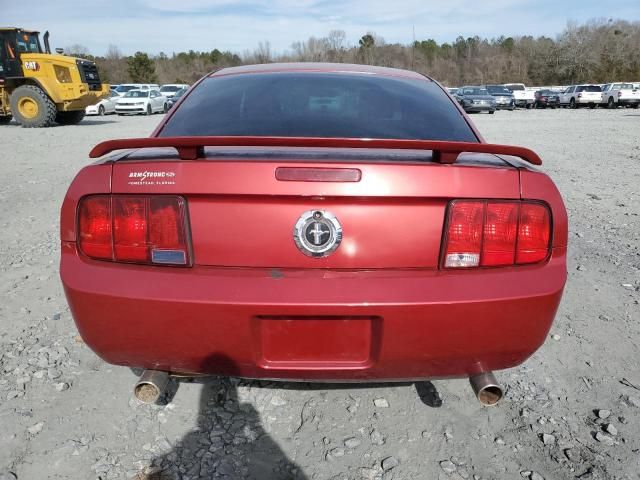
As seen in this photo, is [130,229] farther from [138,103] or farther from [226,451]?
[138,103]

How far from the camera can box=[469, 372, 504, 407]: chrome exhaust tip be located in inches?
71.4

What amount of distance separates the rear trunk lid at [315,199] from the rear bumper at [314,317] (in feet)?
0.23

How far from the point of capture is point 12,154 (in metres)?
10.3

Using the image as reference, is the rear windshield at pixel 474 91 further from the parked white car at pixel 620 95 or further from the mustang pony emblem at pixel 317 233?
the mustang pony emblem at pixel 317 233

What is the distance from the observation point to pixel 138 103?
25.6 metres

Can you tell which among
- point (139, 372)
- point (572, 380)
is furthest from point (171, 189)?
point (572, 380)

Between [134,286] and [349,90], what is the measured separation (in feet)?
5.00

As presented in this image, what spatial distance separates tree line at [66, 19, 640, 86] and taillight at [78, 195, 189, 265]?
181ft

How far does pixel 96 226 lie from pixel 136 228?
0.16m

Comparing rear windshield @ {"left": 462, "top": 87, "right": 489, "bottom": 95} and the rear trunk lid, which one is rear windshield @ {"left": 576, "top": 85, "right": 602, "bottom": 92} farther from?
the rear trunk lid

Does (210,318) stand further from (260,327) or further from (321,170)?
(321,170)

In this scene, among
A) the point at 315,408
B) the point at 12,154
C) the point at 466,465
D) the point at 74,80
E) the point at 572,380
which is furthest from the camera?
the point at 74,80

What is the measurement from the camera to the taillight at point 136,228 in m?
1.70

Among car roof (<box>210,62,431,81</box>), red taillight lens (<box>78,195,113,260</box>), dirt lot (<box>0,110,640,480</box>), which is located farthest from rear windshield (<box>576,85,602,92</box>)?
red taillight lens (<box>78,195,113,260</box>)
